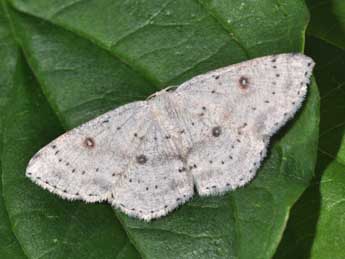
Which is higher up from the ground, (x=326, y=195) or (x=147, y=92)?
(x=147, y=92)

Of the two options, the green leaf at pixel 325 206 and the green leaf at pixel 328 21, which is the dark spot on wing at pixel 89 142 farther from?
the green leaf at pixel 328 21

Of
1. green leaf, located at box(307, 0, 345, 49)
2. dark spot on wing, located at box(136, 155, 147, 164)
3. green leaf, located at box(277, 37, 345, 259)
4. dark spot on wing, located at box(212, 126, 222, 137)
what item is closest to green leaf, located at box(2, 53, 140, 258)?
dark spot on wing, located at box(136, 155, 147, 164)

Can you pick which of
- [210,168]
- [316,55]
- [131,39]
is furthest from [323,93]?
[131,39]

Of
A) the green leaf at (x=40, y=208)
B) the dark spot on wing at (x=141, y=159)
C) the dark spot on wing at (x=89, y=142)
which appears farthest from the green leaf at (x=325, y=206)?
the dark spot on wing at (x=89, y=142)

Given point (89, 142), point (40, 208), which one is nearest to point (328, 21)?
point (89, 142)

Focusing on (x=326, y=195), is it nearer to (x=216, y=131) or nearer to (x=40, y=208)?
(x=216, y=131)

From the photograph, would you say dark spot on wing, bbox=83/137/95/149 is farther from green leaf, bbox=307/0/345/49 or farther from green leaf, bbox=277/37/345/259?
green leaf, bbox=307/0/345/49
